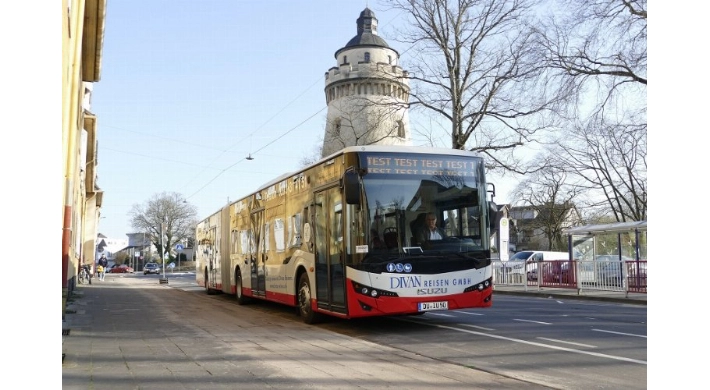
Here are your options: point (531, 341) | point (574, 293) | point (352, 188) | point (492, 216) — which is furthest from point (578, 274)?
point (352, 188)

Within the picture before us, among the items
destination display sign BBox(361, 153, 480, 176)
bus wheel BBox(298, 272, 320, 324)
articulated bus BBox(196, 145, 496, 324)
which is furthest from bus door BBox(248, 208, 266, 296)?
destination display sign BBox(361, 153, 480, 176)

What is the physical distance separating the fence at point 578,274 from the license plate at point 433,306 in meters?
12.8

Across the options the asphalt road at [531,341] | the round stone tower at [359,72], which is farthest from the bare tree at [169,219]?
the asphalt road at [531,341]

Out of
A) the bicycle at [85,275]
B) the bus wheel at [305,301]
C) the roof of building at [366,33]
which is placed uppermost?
the roof of building at [366,33]

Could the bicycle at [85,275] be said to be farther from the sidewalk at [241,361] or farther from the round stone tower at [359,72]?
the sidewalk at [241,361]

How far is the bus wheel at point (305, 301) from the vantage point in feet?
42.1

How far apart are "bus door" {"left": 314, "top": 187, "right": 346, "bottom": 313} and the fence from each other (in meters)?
13.2

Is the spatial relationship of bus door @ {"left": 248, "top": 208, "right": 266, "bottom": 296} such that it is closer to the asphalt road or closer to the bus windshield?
the asphalt road

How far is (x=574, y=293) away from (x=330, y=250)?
14545 mm

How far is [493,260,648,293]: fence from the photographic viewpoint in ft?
70.6

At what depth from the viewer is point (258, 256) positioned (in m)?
16.9

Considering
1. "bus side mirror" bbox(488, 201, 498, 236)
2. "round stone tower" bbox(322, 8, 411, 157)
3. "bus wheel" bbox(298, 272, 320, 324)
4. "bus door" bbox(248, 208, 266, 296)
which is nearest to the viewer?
"bus side mirror" bbox(488, 201, 498, 236)

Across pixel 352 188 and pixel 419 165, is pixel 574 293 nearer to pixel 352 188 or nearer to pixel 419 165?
pixel 419 165
